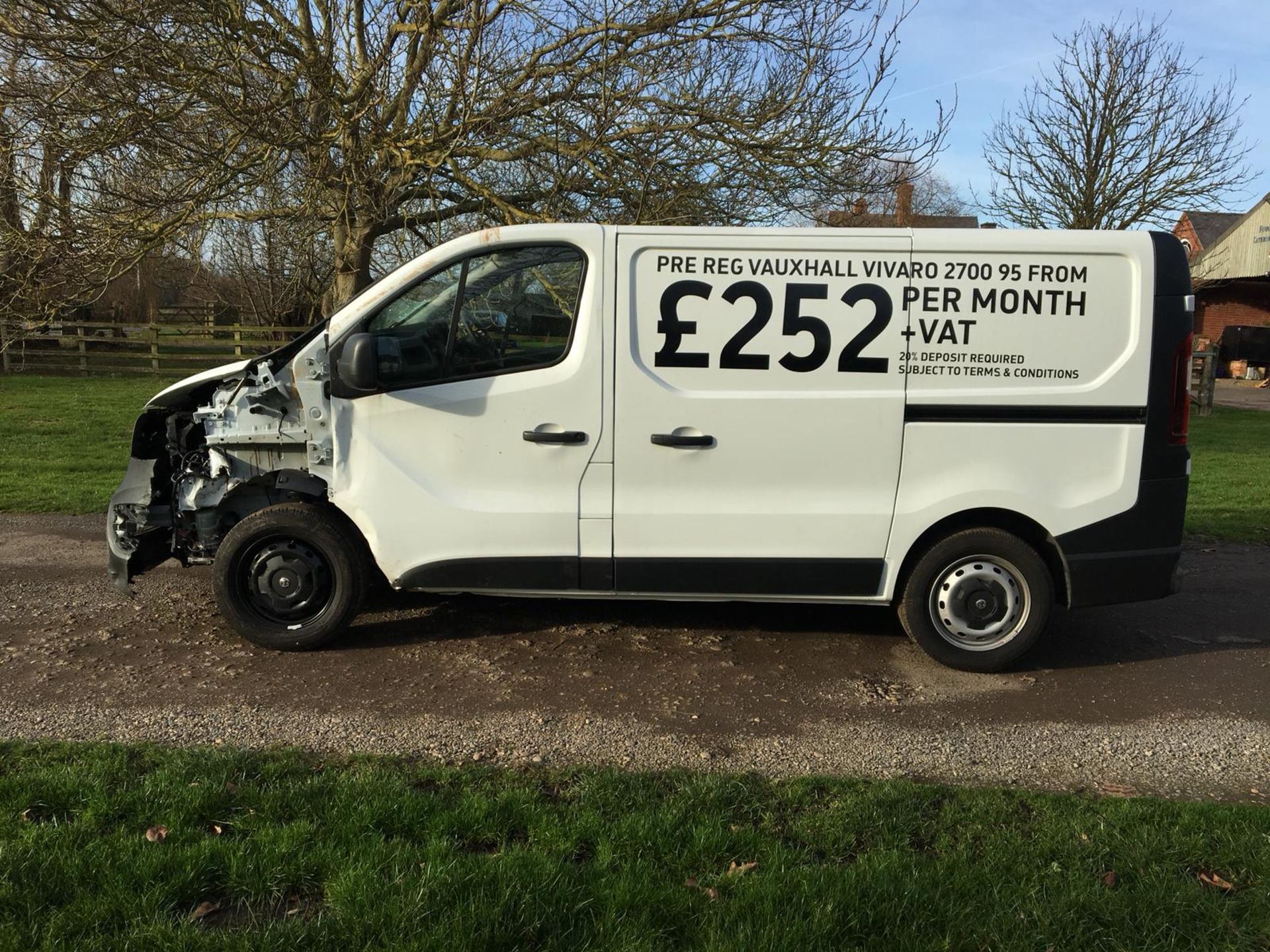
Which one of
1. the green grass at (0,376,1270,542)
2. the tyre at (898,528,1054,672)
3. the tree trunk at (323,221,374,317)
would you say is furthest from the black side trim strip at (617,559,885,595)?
the tree trunk at (323,221,374,317)

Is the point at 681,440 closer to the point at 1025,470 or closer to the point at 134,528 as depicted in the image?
the point at 1025,470

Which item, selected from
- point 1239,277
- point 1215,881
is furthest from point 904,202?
point 1239,277

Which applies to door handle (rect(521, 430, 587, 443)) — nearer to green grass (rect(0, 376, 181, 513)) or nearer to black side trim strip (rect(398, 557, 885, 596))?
black side trim strip (rect(398, 557, 885, 596))

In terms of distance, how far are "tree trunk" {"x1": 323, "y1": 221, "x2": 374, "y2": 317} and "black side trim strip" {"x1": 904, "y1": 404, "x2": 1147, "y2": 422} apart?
7.42 metres

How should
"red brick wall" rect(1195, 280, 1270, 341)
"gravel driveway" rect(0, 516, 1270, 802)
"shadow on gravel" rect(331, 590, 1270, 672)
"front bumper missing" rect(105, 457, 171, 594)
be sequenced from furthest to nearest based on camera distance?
"red brick wall" rect(1195, 280, 1270, 341) → "shadow on gravel" rect(331, 590, 1270, 672) → "front bumper missing" rect(105, 457, 171, 594) → "gravel driveway" rect(0, 516, 1270, 802)

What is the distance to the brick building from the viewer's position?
33.2 metres

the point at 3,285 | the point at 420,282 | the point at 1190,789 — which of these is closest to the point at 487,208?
the point at 3,285

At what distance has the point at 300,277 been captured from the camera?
39.4 ft

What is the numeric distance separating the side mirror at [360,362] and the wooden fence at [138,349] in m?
16.2

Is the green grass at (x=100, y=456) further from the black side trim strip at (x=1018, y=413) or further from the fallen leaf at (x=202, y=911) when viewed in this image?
the fallen leaf at (x=202, y=911)

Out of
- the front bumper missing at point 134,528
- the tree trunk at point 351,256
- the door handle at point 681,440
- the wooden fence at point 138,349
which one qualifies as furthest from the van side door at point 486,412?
the wooden fence at point 138,349

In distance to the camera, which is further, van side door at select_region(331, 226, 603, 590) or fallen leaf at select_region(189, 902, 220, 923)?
van side door at select_region(331, 226, 603, 590)

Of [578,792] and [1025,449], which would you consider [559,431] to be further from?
[1025,449]

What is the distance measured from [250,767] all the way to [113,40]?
7340 millimetres
